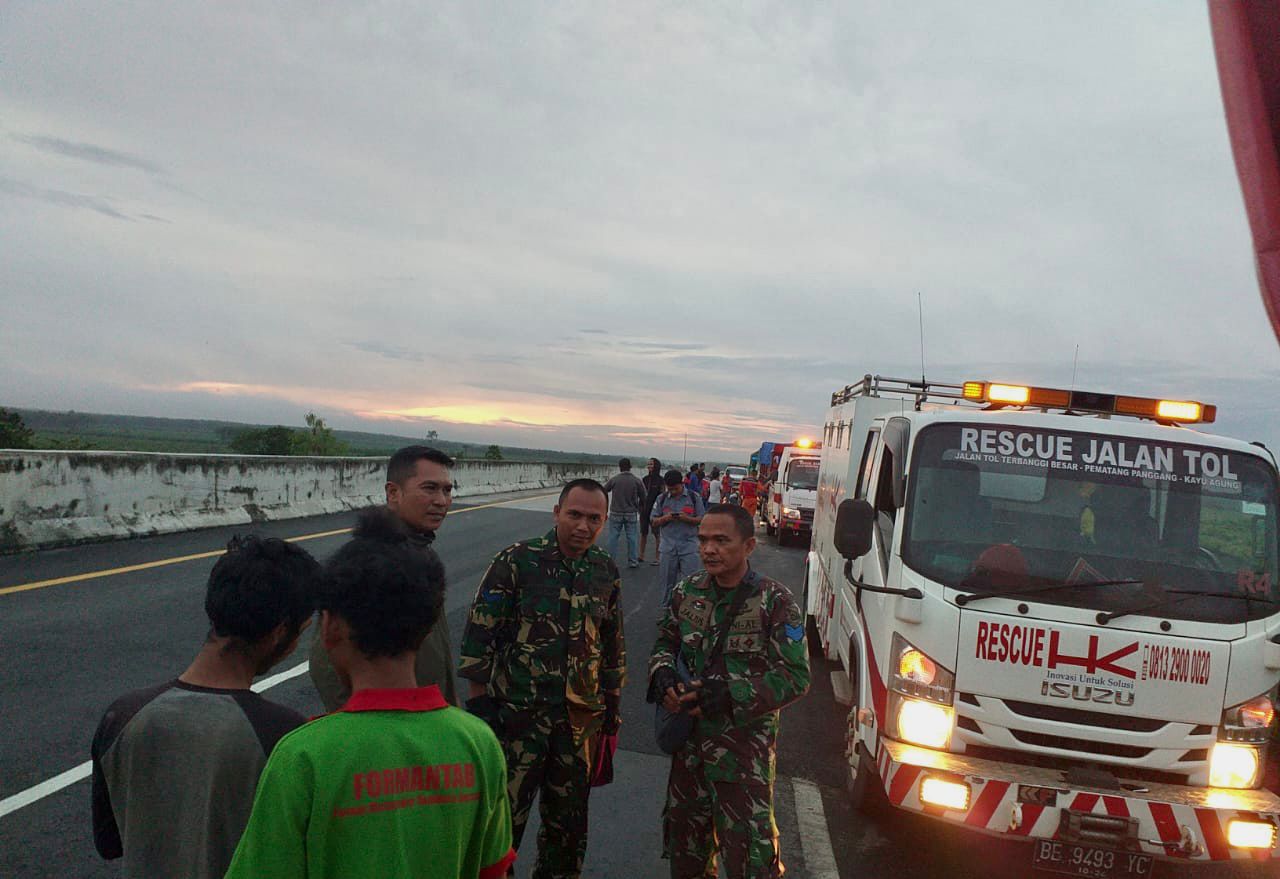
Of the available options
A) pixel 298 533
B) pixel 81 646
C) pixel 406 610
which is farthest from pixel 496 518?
pixel 406 610

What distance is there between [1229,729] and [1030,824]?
1.11m

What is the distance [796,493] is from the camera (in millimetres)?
21750

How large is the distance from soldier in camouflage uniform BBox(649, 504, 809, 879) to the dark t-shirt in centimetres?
196

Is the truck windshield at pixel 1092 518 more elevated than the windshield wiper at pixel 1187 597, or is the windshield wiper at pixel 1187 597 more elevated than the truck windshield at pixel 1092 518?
the truck windshield at pixel 1092 518

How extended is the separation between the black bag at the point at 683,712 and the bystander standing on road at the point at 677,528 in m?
6.48

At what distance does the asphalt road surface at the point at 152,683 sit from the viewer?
4.40 m

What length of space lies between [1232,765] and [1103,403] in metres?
2.42

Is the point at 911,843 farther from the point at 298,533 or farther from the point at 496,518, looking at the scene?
the point at 496,518

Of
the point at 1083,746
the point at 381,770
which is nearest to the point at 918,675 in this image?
the point at 1083,746

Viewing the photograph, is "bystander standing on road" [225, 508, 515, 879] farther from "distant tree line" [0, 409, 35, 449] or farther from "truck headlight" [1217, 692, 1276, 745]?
"distant tree line" [0, 409, 35, 449]

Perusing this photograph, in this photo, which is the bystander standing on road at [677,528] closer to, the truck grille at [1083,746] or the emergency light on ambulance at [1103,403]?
the emergency light on ambulance at [1103,403]

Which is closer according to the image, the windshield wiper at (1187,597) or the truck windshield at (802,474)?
the windshield wiper at (1187,597)

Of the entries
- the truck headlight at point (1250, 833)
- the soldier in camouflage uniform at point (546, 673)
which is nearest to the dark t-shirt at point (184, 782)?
the soldier in camouflage uniform at point (546, 673)

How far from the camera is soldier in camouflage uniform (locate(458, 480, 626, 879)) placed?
355cm
